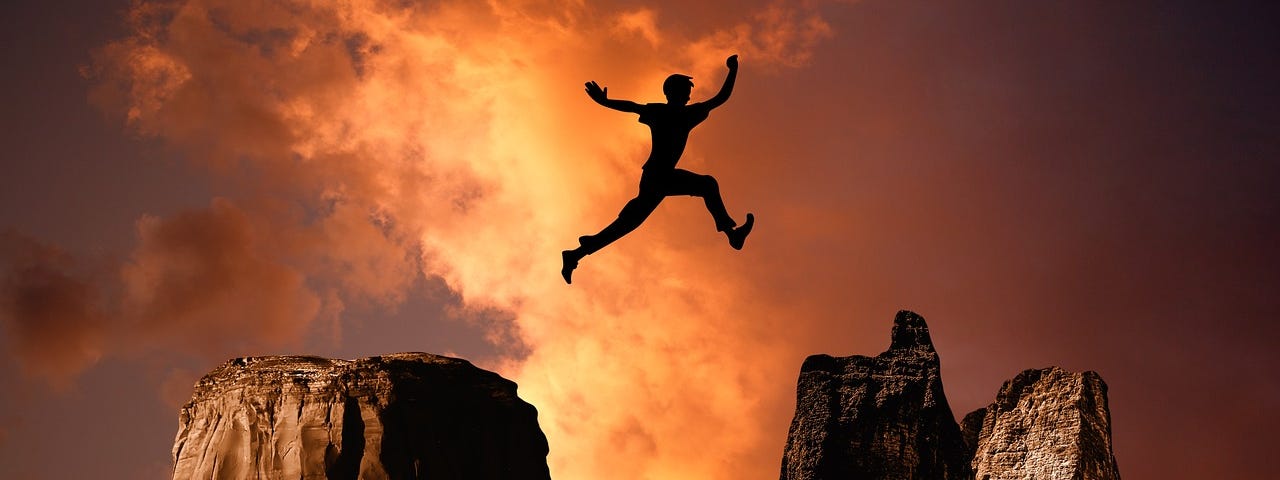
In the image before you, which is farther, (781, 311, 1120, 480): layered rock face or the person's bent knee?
(781, 311, 1120, 480): layered rock face

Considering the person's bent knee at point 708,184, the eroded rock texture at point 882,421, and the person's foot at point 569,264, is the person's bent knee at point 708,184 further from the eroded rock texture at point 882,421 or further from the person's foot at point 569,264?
the eroded rock texture at point 882,421

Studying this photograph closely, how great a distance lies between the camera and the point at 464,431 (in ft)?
235

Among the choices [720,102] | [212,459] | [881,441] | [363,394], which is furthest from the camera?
[881,441]

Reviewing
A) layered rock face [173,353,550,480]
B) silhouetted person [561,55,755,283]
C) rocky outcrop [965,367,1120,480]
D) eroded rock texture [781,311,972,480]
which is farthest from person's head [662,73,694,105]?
eroded rock texture [781,311,972,480]

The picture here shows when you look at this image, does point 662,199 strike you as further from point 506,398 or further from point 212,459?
point 506,398

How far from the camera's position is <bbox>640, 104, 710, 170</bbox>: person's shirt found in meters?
15.2

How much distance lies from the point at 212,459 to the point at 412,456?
9387 millimetres

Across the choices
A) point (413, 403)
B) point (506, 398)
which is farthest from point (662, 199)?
point (506, 398)

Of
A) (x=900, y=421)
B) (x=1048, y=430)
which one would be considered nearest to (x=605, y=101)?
(x=1048, y=430)

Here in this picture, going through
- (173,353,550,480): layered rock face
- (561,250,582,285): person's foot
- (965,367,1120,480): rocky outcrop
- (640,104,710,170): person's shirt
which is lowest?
(561,250,582,285): person's foot

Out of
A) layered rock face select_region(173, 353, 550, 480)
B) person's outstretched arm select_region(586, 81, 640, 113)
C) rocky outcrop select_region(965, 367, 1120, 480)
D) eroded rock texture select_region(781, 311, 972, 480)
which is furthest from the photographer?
eroded rock texture select_region(781, 311, 972, 480)

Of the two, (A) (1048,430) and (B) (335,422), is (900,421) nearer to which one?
(A) (1048,430)

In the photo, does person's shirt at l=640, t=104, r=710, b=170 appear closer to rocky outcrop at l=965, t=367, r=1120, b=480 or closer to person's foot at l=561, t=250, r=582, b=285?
person's foot at l=561, t=250, r=582, b=285

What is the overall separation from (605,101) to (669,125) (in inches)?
29.1
